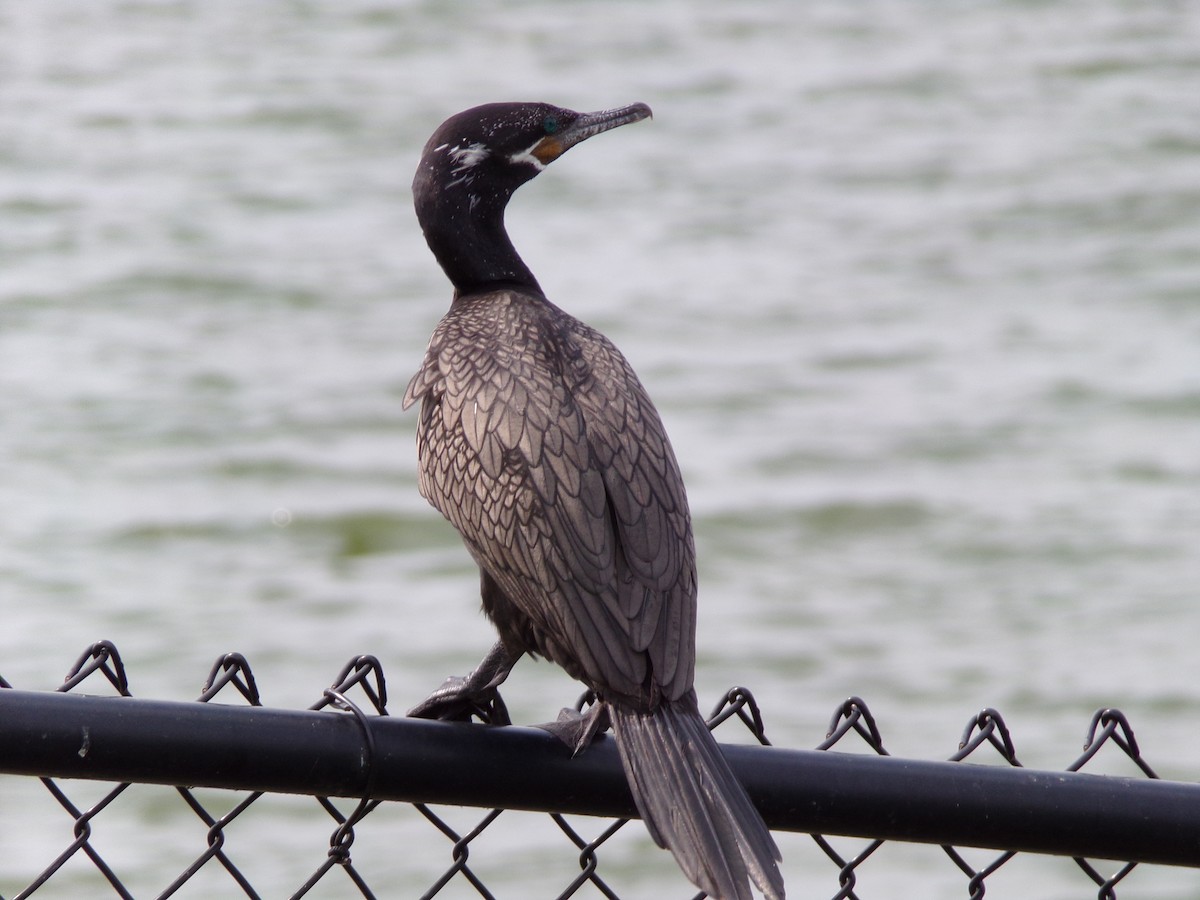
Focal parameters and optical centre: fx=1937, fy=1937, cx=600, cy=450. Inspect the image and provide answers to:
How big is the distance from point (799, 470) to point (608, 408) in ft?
21.8

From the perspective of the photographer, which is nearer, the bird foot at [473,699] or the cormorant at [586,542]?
the cormorant at [586,542]

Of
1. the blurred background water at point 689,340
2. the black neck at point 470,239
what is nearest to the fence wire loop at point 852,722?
the black neck at point 470,239

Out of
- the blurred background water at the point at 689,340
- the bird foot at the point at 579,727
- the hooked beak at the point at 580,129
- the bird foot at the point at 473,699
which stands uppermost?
the blurred background water at the point at 689,340

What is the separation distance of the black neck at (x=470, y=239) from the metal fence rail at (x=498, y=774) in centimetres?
113

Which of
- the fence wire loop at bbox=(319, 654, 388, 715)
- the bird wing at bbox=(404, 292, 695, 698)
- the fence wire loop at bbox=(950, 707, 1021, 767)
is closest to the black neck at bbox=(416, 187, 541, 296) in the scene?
the bird wing at bbox=(404, 292, 695, 698)

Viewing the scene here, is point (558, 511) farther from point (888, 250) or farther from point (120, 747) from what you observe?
point (888, 250)

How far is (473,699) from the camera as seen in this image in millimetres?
2723

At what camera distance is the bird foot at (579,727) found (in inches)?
90.4

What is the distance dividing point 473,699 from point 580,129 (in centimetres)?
120

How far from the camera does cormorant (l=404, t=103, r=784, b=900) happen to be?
2.29 meters

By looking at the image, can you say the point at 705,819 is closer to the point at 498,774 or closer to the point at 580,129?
the point at 498,774

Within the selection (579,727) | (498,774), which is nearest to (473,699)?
(579,727)

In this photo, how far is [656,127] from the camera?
1448 centimetres

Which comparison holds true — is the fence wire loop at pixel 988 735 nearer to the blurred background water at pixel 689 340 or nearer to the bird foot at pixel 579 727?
the bird foot at pixel 579 727
